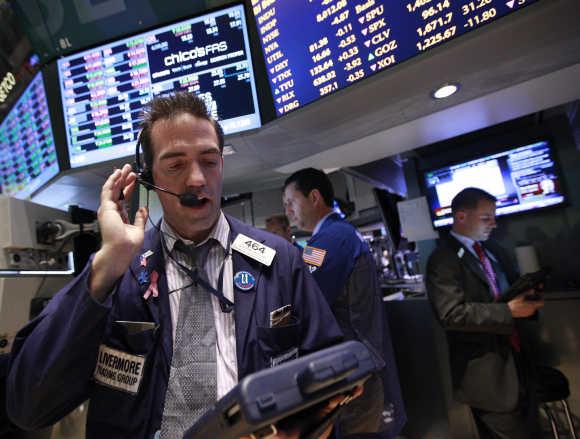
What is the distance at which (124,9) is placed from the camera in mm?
Result: 1779

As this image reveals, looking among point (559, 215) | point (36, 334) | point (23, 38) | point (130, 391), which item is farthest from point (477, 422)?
point (23, 38)

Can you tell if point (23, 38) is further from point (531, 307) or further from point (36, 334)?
point (531, 307)

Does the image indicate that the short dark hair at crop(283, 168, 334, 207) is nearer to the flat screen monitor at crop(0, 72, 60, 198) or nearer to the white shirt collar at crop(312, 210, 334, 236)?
the white shirt collar at crop(312, 210, 334, 236)

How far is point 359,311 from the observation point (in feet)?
5.67

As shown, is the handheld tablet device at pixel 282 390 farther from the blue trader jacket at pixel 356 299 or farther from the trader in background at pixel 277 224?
the trader in background at pixel 277 224

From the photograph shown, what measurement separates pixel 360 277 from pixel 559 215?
1.91m

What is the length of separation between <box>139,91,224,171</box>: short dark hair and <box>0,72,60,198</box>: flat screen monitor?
1.37m

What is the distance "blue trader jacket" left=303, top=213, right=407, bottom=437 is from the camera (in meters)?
1.71

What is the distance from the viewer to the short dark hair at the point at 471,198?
2.08 m

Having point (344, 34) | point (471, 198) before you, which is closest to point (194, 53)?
point (344, 34)

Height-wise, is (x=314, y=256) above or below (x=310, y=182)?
below

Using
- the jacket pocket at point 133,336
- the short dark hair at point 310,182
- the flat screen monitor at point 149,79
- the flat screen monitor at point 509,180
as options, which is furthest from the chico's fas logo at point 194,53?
the flat screen monitor at point 509,180

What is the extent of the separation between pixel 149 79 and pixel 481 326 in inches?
94.6

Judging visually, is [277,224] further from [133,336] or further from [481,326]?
[133,336]
